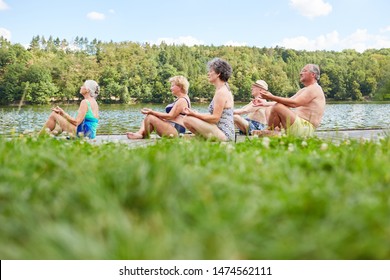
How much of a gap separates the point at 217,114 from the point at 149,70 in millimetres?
86093

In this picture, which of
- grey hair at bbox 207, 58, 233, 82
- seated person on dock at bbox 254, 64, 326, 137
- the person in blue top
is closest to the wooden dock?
the person in blue top

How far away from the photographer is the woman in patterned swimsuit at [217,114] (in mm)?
6789

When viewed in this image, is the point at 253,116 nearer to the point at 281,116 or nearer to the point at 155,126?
the point at 281,116

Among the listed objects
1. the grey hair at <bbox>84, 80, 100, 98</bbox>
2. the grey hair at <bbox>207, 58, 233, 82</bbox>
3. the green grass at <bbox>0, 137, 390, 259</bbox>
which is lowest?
the green grass at <bbox>0, 137, 390, 259</bbox>

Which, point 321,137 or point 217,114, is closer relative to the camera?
point 321,137

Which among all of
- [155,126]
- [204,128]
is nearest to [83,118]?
[155,126]

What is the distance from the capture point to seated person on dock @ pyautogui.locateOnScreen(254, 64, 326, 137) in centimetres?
727

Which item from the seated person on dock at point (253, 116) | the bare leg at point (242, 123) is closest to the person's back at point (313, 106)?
the bare leg at point (242, 123)

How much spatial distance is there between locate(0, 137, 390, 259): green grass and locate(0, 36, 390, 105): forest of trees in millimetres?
65979

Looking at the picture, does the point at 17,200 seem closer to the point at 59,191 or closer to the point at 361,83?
the point at 59,191

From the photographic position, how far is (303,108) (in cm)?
777

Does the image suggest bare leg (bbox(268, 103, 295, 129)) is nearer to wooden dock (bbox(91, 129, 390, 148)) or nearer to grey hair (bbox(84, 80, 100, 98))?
wooden dock (bbox(91, 129, 390, 148))

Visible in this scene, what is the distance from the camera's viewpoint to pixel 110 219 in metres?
1.90

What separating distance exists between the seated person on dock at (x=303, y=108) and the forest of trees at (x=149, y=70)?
62.0 metres
